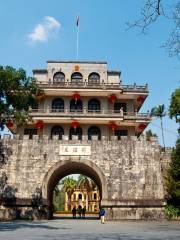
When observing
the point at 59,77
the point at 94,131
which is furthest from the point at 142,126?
the point at 59,77

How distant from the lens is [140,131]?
115 ft

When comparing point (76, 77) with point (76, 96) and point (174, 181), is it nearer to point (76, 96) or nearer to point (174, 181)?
point (76, 96)

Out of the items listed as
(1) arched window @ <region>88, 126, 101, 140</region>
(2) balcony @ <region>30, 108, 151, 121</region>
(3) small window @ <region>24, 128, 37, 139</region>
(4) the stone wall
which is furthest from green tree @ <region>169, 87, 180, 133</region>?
(3) small window @ <region>24, 128, 37, 139</region>

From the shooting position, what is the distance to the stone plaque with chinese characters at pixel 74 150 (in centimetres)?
2541

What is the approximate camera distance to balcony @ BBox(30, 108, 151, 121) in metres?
32.1

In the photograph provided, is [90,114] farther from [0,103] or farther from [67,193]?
[67,193]

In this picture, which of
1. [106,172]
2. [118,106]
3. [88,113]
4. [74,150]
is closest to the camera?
[106,172]

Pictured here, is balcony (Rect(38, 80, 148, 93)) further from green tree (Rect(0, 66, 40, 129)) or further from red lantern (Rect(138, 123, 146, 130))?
green tree (Rect(0, 66, 40, 129))

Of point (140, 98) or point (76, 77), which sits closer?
point (140, 98)

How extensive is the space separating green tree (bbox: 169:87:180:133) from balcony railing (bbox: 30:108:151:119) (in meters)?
6.14

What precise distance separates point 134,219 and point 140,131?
12.9m

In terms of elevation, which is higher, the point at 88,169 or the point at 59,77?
the point at 59,77

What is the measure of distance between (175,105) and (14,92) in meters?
12.9

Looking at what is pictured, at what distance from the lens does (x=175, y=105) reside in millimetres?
26453
